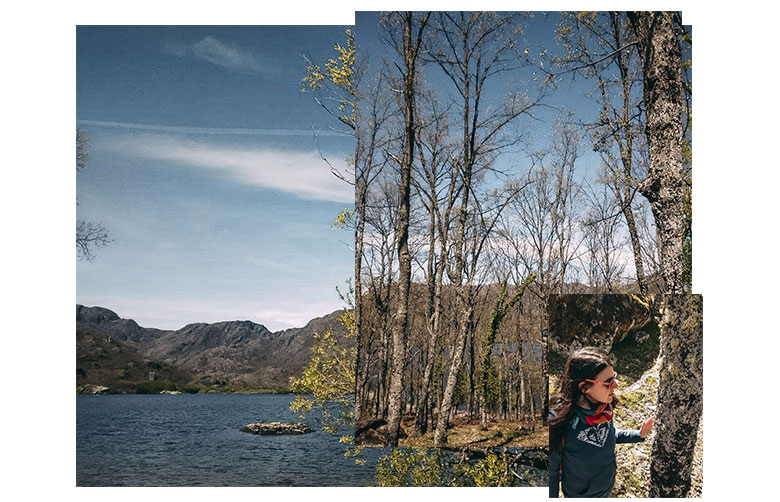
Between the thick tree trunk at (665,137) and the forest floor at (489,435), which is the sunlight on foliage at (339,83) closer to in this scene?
the thick tree trunk at (665,137)

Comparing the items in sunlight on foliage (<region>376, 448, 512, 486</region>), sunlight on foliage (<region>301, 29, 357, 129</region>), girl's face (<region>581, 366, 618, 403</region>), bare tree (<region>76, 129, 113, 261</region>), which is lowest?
sunlight on foliage (<region>376, 448, 512, 486</region>)

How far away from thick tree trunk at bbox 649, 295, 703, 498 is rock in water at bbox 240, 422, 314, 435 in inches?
252

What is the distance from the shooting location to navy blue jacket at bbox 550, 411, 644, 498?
5.69 m

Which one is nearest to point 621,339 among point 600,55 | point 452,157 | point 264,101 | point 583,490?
point 583,490

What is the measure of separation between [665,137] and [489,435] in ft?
11.6

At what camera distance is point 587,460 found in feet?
19.0

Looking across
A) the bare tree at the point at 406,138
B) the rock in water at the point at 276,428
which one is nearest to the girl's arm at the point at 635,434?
the bare tree at the point at 406,138

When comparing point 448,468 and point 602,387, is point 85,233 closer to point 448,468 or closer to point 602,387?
point 448,468

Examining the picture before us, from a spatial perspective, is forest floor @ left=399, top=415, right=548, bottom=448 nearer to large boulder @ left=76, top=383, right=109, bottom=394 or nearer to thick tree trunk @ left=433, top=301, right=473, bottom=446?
thick tree trunk @ left=433, top=301, right=473, bottom=446

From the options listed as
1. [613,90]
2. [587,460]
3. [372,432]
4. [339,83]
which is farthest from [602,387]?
[339,83]

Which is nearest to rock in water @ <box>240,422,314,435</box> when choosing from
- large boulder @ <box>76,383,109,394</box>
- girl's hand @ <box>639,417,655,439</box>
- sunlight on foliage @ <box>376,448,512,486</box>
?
large boulder @ <box>76,383,109,394</box>

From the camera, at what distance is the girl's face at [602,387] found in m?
5.76

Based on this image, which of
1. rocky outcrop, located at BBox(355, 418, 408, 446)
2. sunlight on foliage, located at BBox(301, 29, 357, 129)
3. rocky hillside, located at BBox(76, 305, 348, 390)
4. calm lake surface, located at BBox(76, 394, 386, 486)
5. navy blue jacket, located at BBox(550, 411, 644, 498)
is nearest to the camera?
navy blue jacket, located at BBox(550, 411, 644, 498)

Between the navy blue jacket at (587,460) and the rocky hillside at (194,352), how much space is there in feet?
11.6
